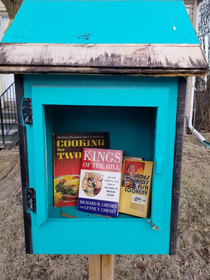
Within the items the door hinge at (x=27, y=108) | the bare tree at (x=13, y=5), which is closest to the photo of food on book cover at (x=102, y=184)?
the door hinge at (x=27, y=108)

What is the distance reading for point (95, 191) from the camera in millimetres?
1121

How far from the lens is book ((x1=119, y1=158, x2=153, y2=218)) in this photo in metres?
1.08

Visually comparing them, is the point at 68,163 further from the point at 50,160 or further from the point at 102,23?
the point at 102,23

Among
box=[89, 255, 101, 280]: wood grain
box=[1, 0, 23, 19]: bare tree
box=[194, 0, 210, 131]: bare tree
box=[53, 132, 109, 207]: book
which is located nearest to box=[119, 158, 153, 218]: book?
box=[53, 132, 109, 207]: book

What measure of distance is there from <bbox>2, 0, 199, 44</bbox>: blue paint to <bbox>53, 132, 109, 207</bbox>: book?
517 millimetres

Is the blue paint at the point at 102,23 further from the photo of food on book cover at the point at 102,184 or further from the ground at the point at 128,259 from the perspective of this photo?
the ground at the point at 128,259

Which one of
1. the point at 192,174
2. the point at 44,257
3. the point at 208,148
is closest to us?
the point at 44,257

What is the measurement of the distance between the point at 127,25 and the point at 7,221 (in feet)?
8.29

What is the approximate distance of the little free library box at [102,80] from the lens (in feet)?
2.45

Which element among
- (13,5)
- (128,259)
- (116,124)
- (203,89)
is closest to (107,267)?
(116,124)

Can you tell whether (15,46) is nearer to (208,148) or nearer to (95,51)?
(95,51)

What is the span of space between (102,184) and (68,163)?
23cm

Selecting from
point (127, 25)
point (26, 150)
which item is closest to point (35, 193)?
point (26, 150)

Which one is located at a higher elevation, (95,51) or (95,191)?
(95,51)
